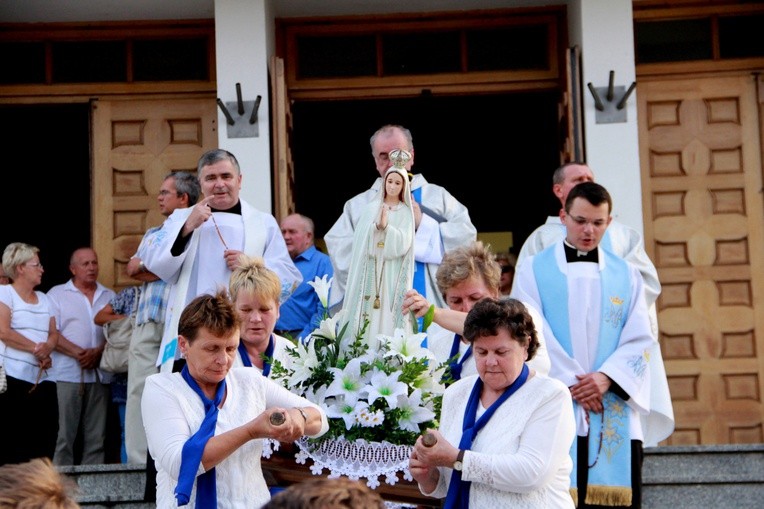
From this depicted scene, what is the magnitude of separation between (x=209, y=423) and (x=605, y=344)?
2495 mm

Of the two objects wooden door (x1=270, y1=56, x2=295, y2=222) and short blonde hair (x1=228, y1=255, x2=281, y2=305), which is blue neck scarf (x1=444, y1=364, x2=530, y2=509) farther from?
wooden door (x1=270, y1=56, x2=295, y2=222)

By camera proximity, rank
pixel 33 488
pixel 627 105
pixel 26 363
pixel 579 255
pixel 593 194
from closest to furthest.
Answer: pixel 33 488 < pixel 593 194 < pixel 579 255 < pixel 26 363 < pixel 627 105

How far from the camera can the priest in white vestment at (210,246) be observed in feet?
22.4

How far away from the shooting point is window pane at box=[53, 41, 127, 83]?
9.80 m

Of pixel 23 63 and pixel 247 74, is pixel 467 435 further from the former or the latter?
pixel 23 63

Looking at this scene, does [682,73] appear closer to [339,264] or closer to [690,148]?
[690,148]

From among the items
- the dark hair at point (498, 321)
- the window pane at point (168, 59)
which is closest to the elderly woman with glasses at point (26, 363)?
the window pane at point (168, 59)

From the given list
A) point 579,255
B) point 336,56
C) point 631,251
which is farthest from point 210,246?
point 336,56

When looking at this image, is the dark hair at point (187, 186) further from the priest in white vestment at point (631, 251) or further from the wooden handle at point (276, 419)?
the wooden handle at point (276, 419)

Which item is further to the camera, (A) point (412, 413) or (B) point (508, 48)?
(B) point (508, 48)

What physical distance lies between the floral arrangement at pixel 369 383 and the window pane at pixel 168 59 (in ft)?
15.8

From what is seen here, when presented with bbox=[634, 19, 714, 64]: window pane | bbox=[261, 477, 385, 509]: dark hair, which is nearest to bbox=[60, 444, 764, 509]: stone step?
bbox=[634, 19, 714, 64]: window pane

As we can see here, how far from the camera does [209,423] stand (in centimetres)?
439

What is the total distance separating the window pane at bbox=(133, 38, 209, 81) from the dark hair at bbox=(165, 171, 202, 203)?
2.09 metres
